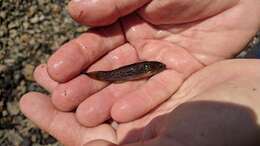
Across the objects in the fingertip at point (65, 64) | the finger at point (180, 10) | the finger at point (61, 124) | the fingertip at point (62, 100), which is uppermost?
the finger at point (180, 10)

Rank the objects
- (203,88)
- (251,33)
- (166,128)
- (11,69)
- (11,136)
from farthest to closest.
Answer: (11,69) < (11,136) < (251,33) < (203,88) < (166,128)

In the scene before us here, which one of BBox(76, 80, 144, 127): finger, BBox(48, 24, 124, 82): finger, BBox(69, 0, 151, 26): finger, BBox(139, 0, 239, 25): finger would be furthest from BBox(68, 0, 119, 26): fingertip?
BBox(76, 80, 144, 127): finger

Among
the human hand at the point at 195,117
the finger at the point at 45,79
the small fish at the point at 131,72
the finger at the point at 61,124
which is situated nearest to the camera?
the human hand at the point at 195,117

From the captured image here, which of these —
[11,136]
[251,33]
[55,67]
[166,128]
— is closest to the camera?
[166,128]

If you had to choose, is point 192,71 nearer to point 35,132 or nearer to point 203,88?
point 203,88

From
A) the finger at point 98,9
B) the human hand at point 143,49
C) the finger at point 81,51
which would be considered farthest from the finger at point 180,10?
the finger at point 81,51

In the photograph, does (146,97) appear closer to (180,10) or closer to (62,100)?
(62,100)

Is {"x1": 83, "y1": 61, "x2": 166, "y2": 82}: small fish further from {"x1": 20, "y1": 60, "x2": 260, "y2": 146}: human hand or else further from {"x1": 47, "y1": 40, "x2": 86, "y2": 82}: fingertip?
{"x1": 20, "y1": 60, "x2": 260, "y2": 146}: human hand

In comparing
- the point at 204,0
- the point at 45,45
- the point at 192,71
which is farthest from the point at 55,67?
the point at 45,45

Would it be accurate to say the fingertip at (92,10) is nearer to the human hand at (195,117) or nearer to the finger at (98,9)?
the finger at (98,9)
